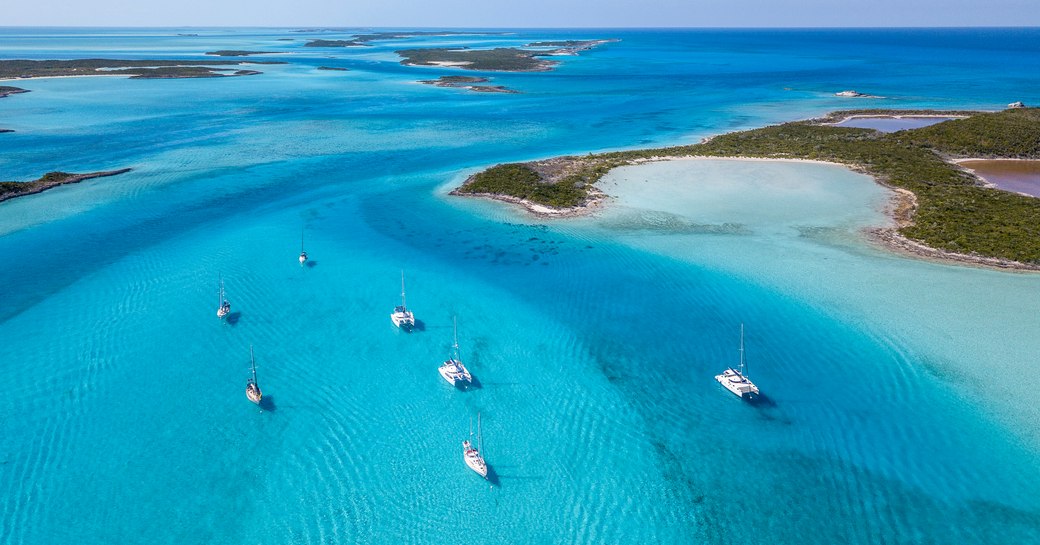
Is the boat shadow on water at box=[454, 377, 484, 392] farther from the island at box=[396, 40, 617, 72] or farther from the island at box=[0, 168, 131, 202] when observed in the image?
the island at box=[396, 40, 617, 72]

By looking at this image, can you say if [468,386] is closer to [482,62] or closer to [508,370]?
[508,370]

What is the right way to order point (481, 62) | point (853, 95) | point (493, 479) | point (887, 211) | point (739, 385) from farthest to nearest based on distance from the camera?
point (481, 62) → point (853, 95) → point (887, 211) → point (739, 385) → point (493, 479)

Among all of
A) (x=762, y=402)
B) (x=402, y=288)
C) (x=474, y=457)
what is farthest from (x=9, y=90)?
(x=762, y=402)

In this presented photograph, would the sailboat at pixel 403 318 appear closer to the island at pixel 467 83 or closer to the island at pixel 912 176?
the island at pixel 912 176

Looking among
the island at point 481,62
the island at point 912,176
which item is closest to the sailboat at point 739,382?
the island at point 912,176

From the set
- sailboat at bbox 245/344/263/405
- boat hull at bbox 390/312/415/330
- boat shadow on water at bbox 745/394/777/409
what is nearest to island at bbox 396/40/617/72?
boat hull at bbox 390/312/415/330

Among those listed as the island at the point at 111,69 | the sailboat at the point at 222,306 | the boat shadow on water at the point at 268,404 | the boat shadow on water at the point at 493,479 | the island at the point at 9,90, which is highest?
the island at the point at 111,69
